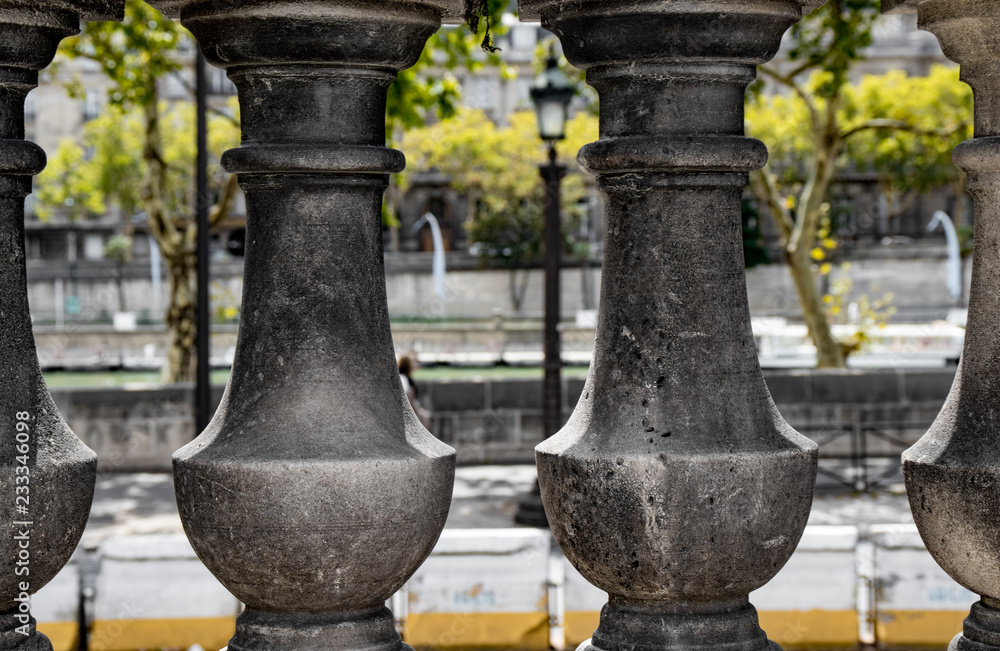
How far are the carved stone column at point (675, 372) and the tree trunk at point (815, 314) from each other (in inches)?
575

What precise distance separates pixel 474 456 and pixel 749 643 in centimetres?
1212

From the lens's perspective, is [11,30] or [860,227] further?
[860,227]

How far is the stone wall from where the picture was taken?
13539 millimetres

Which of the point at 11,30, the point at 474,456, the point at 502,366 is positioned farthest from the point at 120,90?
the point at 11,30

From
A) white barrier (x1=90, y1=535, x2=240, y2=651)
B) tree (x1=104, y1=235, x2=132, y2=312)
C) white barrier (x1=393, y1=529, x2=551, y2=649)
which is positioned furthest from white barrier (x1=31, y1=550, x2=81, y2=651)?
tree (x1=104, y1=235, x2=132, y2=312)

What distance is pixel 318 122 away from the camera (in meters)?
2.25

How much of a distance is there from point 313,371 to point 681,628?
0.76 m

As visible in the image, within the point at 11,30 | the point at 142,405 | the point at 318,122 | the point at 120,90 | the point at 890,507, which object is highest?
the point at 120,90

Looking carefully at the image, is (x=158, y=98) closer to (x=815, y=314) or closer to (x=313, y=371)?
(x=815, y=314)

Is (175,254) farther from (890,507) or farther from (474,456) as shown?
(890,507)

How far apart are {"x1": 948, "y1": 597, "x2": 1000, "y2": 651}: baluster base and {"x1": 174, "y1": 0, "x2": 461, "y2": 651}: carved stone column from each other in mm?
997

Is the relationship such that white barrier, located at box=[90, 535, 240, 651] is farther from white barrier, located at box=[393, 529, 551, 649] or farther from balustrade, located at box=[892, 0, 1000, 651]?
balustrade, located at box=[892, 0, 1000, 651]

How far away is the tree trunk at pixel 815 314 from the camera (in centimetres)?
1652

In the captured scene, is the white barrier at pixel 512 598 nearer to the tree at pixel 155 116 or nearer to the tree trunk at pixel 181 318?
Result: the tree at pixel 155 116
